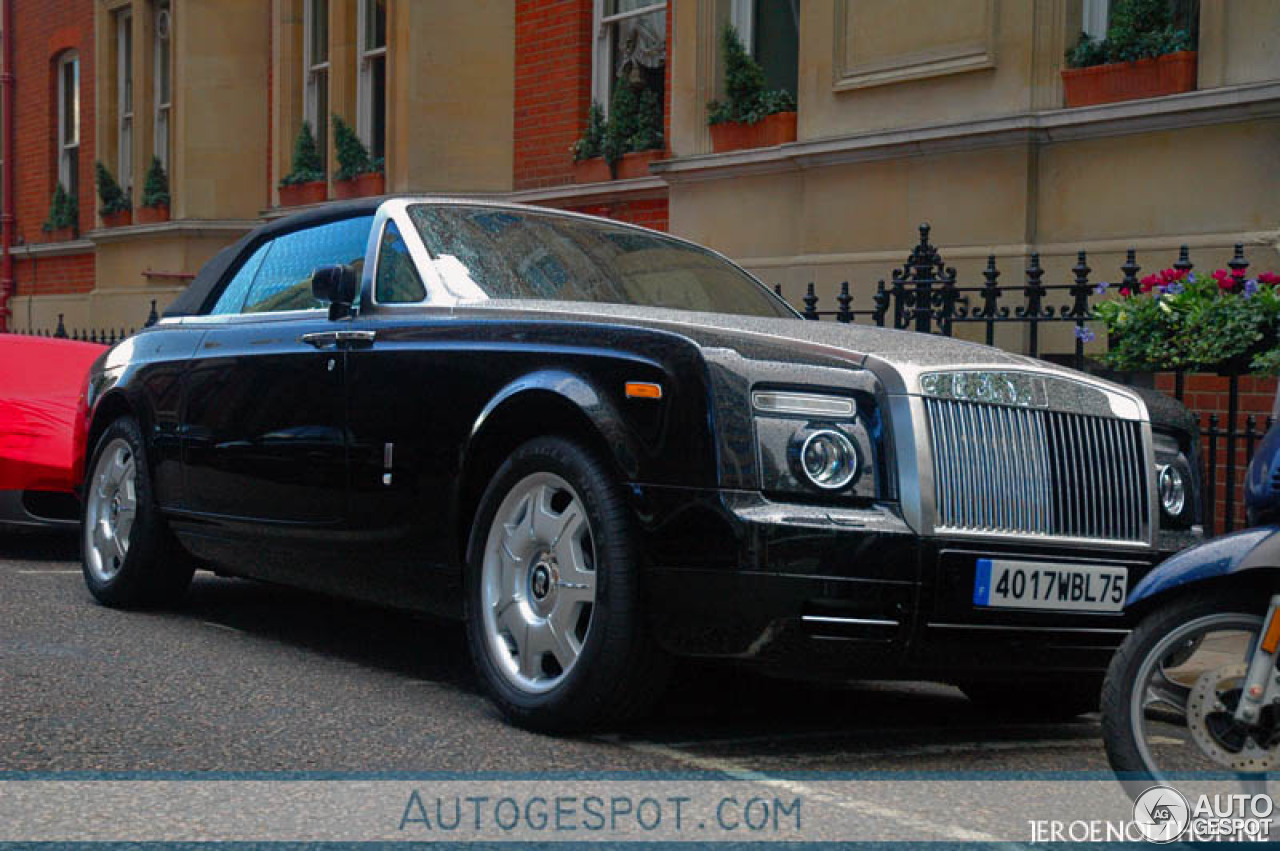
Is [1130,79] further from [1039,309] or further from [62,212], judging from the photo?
[62,212]

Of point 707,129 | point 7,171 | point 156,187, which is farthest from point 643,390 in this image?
point 7,171

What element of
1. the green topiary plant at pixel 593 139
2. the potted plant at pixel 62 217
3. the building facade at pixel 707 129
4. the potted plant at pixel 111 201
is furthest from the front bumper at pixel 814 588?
the potted plant at pixel 62 217

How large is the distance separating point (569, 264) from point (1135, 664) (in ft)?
8.88

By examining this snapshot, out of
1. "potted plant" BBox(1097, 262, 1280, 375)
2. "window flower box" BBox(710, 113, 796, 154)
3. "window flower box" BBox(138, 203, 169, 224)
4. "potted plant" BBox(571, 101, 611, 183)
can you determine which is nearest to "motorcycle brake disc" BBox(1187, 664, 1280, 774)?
"potted plant" BBox(1097, 262, 1280, 375)

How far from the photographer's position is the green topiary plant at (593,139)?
48.1 feet

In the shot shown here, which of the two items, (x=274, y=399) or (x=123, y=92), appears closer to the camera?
(x=274, y=399)

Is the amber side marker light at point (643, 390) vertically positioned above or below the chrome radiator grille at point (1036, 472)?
above

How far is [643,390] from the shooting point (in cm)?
459

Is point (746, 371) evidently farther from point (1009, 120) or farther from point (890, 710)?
point (1009, 120)

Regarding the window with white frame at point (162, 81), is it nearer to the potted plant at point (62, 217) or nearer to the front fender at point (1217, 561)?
the potted plant at point (62, 217)

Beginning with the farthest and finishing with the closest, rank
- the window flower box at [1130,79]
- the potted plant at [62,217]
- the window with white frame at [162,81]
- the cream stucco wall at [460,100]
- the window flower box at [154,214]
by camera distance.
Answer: the potted plant at [62,217], the window with white frame at [162,81], the window flower box at [154,214], the cream stucco wall at [460,100], the window flower box at [1130,79]

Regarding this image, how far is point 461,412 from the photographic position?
5238 millimetres

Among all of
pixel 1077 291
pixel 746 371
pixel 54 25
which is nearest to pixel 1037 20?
pixel 1077 291

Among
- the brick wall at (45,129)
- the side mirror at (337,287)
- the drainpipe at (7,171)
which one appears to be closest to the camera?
the side mirror at (337,287)
